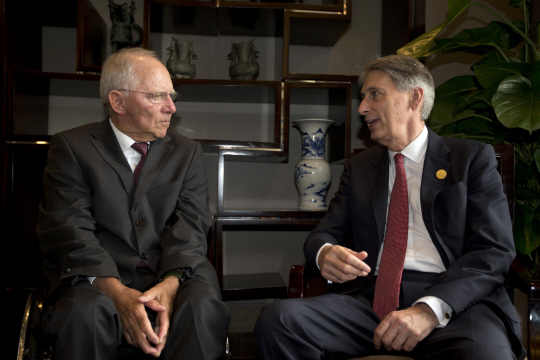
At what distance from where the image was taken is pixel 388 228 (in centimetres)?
163

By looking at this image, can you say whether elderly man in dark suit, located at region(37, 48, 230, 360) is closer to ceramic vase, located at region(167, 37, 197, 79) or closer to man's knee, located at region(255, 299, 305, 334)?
man's knee, located at region(255, 299, 305, 334)

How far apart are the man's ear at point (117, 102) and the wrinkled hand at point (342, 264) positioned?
1.01 meters

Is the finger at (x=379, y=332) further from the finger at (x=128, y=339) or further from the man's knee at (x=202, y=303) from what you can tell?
the finger at (x=128, y=339)

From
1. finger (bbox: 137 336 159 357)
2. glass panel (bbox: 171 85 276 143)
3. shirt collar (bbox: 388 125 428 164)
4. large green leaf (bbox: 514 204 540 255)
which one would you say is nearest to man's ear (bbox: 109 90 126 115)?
finger (bbox: 137 336 159 357)

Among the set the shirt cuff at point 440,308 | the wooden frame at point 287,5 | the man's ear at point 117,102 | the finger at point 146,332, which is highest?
the wooden frame at point 287,5

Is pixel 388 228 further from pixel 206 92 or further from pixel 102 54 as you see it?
pixel 102 54

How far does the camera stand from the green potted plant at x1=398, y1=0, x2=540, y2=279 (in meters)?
1.90

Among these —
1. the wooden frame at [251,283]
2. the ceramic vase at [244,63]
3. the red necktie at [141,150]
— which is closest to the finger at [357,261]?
the red necktie at [141,150]

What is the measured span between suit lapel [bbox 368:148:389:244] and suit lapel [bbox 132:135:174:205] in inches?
33.5

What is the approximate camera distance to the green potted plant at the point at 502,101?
1.90 metres

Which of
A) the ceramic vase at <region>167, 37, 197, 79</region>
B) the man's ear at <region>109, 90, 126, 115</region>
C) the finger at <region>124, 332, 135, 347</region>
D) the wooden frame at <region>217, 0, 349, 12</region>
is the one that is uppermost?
the wooden frame at <region>217, 0, 349, 12</region>

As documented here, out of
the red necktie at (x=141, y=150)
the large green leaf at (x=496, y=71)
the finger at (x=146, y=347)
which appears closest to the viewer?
the finger at (x=146, y=347)

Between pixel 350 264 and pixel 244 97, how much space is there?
5.42ft

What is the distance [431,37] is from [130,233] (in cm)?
165
